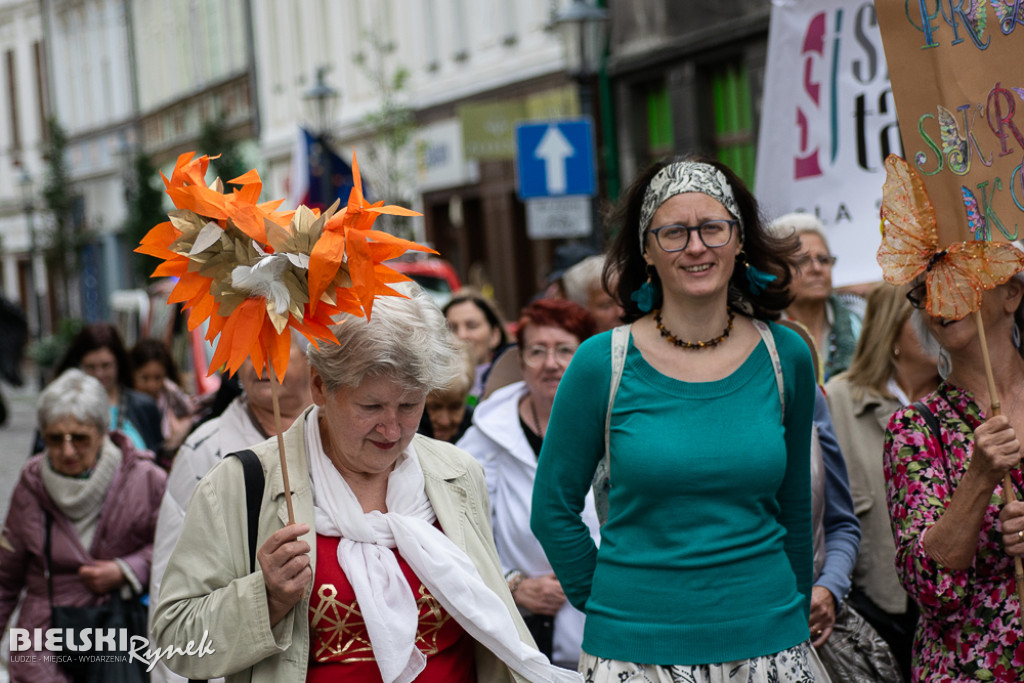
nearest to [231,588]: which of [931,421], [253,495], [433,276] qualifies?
[253,495]

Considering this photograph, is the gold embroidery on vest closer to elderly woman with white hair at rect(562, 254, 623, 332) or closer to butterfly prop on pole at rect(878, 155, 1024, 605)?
butterfly prop on pole at rect(878, 155, 1024, 605)

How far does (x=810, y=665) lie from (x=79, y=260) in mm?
32202

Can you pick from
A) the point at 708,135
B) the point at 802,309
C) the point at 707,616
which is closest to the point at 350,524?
the point at 707,616

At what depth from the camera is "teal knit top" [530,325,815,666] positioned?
10.8 feet

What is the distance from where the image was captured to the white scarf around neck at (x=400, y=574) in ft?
9.79

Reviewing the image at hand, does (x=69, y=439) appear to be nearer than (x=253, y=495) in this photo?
No

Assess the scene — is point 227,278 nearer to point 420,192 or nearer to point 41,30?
point 420,192

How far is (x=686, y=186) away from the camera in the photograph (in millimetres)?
3525

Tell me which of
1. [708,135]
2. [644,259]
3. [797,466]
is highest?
[708,135]

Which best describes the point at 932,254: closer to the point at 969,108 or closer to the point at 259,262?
the point at 969,108

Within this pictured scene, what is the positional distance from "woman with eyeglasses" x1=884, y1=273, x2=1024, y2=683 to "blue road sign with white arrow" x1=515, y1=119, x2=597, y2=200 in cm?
709

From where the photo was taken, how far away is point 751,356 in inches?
137

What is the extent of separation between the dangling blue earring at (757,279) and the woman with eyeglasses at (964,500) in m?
0.37

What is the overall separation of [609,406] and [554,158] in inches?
292
